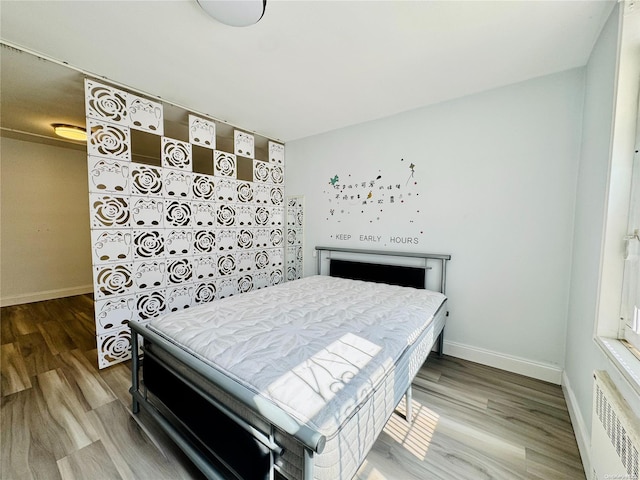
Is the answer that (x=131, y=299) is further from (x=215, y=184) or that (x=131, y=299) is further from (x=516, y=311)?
(x=516, y=311)

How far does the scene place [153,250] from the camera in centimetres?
259

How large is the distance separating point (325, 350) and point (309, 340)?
0.50 feet

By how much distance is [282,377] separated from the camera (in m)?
1.10

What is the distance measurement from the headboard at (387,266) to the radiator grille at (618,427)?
1.48m

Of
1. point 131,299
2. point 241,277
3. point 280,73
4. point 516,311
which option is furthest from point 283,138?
point 516,311

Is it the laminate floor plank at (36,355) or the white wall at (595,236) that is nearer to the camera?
the white wall at (595,236)

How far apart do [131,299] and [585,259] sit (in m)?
3.76

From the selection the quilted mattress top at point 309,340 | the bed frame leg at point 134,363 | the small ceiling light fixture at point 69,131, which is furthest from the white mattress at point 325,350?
the small ceiling light fixture at point 69,131

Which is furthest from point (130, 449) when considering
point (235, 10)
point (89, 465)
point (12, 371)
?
point (235, 10)

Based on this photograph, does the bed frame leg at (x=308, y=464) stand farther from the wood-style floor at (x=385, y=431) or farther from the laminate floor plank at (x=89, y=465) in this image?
the laminate floor plank at (x=89, y=465)

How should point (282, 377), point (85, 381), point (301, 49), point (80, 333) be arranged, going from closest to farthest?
point (282, 377) < point (301, 49) < point (85, 381) < point (80, 333)

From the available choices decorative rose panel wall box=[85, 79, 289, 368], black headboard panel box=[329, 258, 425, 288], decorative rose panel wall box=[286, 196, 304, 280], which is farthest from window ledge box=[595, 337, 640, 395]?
decorative rose panel wall box=[85, 79, 289, 368]

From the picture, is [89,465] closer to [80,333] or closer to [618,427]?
[80,333]

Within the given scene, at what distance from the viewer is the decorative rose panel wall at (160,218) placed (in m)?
2.26
